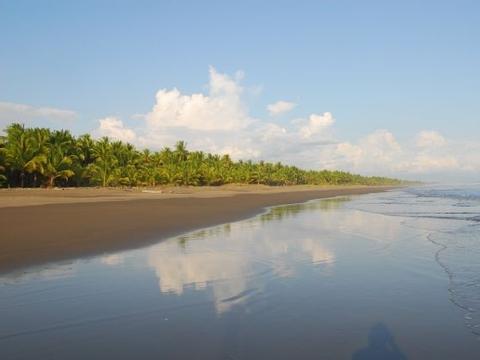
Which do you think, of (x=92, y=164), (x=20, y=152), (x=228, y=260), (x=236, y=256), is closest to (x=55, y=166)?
(x=20, y=152)

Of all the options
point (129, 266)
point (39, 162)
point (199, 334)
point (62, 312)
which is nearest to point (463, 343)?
point (199, 334)

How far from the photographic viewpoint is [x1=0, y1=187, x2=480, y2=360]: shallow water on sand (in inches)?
237

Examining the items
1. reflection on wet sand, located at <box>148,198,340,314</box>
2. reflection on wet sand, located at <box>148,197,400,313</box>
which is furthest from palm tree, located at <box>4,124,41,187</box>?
reflection on wet sand, located at <box>148,198,340,314</box>

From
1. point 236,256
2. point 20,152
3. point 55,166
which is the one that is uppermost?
point 20,152

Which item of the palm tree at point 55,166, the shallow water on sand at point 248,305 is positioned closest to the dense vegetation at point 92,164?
the palm tree at point 55,166

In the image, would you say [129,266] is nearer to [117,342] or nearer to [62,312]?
[62,312]

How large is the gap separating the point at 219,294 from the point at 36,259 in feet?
20.7

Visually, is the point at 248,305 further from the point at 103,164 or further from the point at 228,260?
the point at 103,164

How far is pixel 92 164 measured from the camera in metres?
61.1

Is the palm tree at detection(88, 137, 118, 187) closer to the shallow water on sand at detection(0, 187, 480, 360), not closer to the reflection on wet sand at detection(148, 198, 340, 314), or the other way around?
the reflection on wet sand at detection(148, 198, 340, 314)

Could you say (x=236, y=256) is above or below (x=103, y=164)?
below

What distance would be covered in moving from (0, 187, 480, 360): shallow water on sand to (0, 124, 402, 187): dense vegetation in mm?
41644

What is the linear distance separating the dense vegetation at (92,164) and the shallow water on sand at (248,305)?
1640 inches

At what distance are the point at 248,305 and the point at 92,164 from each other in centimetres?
5746
